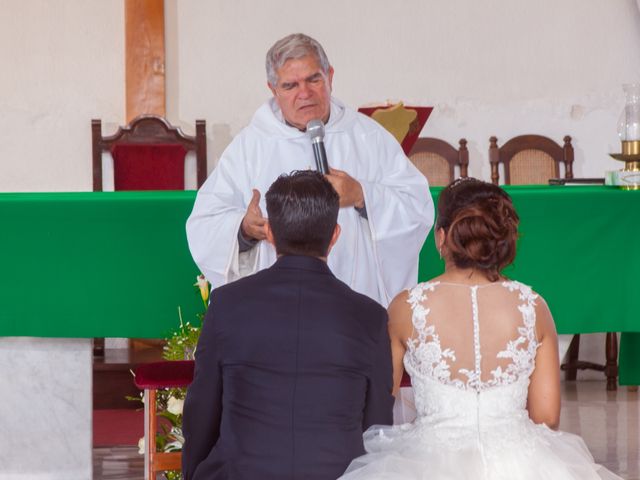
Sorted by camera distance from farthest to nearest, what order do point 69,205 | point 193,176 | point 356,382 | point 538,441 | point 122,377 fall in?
point 193,176 → point 122,377 → point 69,205 → point 538,441 → point 356,382

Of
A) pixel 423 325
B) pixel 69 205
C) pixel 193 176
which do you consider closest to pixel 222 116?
pixel 193 176

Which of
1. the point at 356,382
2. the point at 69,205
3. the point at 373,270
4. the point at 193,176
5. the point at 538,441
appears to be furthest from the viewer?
the point at 193,176

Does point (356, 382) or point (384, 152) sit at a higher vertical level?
point (384, 152)

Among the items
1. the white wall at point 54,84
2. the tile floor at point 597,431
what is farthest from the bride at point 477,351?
the white wall at point 54,84

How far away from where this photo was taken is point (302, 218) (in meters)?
2.47

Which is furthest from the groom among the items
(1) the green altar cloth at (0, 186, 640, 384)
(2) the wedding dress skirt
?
(1) the green altar cloth at (0, 186, 640, 384)

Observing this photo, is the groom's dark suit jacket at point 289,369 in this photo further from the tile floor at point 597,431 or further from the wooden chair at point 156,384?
the tile floor at point 597,431

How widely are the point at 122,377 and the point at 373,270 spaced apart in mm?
3303

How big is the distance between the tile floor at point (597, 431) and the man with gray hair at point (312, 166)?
1.77 meters

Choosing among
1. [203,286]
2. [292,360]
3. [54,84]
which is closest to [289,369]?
[292,360]

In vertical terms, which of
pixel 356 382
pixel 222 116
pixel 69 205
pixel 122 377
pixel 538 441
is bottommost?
pixel 122 377

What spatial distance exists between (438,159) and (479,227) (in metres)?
5.43

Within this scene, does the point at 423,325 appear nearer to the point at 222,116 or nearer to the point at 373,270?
the point at 373,270

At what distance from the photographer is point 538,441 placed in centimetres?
262
